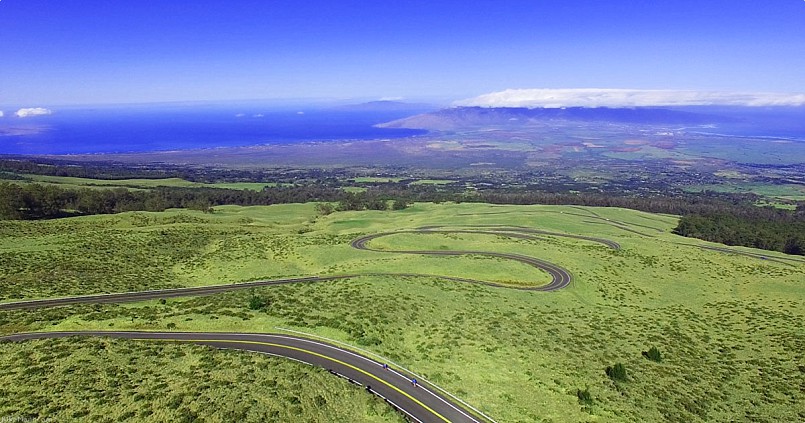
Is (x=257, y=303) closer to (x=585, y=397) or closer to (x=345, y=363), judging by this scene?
(x=345, y=363)

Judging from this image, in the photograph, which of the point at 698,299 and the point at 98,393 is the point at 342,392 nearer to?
the point at 98,393

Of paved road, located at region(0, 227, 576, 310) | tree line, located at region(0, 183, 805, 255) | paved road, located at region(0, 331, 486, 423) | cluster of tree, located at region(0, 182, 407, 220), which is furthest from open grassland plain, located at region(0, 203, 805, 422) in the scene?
cluster of tree, located at region(0, 182, 407, 220)

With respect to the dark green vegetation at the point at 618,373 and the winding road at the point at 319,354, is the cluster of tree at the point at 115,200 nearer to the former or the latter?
the winding road at the point at 319,354

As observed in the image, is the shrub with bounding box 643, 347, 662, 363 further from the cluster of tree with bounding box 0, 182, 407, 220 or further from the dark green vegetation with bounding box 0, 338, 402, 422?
the cluster of tree with bounding box 0, 182, 407, 220

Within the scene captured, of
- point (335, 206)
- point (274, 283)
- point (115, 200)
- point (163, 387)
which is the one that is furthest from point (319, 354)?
point (335, 206)

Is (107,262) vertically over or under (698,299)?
over

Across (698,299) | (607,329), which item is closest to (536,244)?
(698,299)
